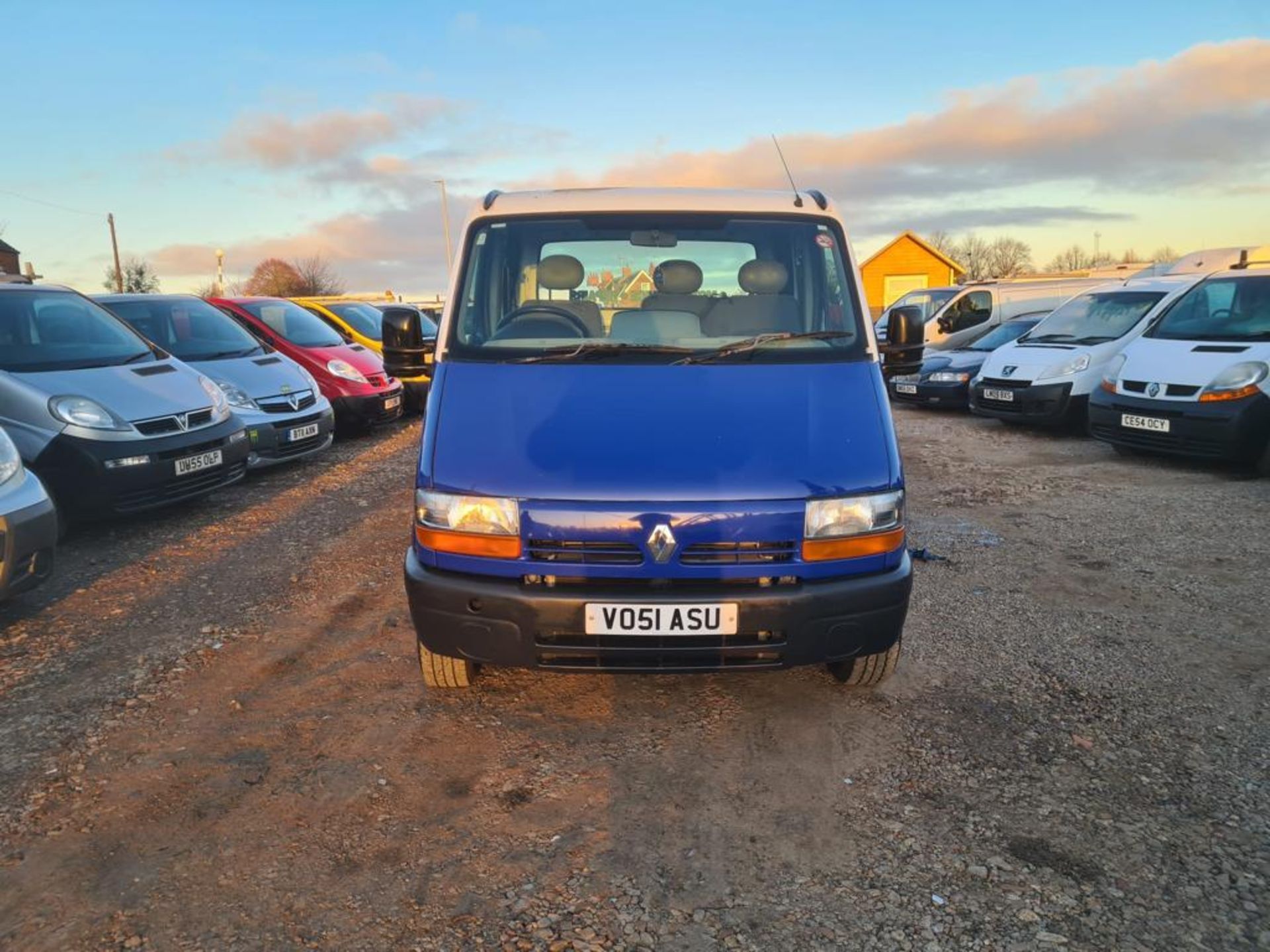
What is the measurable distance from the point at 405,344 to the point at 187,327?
5.80 meters

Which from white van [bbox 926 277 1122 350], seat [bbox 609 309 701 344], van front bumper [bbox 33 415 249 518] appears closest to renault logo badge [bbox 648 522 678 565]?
seat [bbox 609 309 701 344]

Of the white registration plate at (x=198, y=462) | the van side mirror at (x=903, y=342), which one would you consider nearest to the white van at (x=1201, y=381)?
the van side mirror at (x=903, y=342)

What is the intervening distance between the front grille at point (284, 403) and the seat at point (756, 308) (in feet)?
19.0

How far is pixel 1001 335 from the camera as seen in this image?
43.6 feet

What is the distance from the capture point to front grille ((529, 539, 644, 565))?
113 inches

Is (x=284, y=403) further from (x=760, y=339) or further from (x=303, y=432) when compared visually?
(x=760, y=339)

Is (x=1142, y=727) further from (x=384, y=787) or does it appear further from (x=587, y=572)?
(x=384, y=787)

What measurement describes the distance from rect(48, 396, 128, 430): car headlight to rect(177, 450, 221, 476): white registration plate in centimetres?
45

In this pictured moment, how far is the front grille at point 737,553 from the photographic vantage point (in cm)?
288

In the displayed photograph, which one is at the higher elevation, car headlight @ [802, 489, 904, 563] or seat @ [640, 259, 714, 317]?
seat @ [640, 259, 714, 317]

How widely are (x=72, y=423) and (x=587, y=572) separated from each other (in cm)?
458

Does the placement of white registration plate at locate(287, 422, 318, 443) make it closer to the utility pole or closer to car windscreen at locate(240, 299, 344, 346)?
car windscreen at locate(240, 299, 344, 346)

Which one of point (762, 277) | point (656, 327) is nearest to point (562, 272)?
point (656, 327)

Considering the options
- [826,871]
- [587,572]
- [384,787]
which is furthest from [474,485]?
Answer: [826,871]
